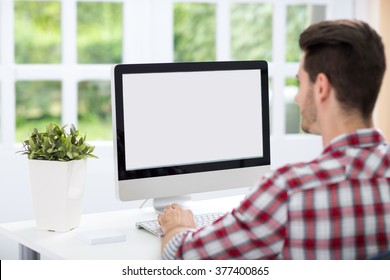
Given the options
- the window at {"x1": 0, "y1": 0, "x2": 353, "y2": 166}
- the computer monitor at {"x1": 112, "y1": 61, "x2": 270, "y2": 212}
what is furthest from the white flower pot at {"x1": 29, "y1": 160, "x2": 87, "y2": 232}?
the window at {"x1": 0, "y1": 0, "x2": 353, "y2": 166}

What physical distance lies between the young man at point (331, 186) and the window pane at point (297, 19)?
255cm

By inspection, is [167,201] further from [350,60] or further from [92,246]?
[350,60]

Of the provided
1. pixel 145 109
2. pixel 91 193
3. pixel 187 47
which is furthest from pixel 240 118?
pixel 187 47

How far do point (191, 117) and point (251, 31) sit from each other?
1.87 metres

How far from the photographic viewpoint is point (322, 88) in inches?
67.1

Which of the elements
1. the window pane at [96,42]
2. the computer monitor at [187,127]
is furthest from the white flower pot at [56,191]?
the window pane at [96,42]

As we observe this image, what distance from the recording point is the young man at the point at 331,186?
1.59 m

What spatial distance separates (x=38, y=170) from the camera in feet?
7.06

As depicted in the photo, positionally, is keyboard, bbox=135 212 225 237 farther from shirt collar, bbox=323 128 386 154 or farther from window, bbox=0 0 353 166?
window, bbox=0 0 353 166

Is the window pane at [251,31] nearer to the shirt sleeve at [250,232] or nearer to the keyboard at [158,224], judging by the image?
the keyboard at [158,224]

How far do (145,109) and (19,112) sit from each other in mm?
5867

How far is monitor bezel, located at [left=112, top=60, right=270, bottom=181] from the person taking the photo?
2.23 metres

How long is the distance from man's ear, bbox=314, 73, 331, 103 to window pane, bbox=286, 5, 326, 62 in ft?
8.29
